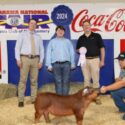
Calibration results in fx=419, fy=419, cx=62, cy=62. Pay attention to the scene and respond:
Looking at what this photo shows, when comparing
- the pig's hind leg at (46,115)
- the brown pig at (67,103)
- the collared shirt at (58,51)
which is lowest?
the pig's hind leg at (46,115)

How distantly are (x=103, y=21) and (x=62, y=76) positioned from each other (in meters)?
1.85

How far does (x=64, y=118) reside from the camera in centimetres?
607

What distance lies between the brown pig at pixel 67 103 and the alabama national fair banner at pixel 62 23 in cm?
288

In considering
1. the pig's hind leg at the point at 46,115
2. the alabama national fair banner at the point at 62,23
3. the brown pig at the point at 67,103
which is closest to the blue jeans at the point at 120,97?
the brown pig at the point at 67,103

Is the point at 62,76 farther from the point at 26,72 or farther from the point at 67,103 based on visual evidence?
the point at 67,103

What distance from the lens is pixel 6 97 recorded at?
8.30 m

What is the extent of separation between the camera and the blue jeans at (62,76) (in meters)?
7.12

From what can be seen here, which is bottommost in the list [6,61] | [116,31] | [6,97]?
[6,97]

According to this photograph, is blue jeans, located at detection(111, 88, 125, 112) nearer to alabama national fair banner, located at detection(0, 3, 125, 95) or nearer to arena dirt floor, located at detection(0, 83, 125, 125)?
arena dirt floor, located at detection(0, 83, 125, 125)

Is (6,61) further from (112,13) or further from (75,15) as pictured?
(112,13)

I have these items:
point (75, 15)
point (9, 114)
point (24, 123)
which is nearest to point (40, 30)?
point (75, 15)

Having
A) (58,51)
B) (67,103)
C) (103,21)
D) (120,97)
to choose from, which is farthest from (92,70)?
(67,103)

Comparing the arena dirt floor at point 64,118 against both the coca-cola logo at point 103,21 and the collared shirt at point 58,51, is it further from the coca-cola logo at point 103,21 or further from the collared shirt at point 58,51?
the coca-cola logo at point 103,21

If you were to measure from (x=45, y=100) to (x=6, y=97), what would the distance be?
286cm
